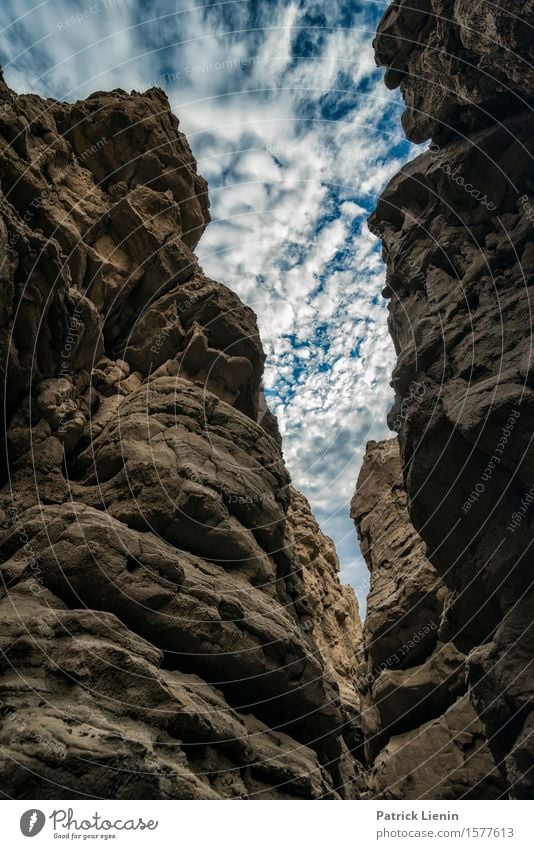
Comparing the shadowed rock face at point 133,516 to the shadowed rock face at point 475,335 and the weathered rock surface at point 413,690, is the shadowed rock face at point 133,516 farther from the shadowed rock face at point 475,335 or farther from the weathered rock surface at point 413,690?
the shadowed rock face at point 475,335

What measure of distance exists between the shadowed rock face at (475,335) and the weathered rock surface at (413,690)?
159 inches

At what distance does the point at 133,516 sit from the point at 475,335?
14956mm

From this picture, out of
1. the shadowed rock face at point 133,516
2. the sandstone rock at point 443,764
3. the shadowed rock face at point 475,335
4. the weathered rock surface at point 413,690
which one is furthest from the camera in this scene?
the weathered rock surface at point 413,690

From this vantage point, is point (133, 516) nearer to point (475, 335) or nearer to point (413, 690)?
point (475, 335)

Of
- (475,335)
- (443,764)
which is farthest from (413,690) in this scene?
(475,335)

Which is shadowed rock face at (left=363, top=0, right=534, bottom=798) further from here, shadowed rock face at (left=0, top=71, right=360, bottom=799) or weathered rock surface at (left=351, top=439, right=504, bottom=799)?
shadowed rock face at (left=0, top=71, right=360, bottom=799)

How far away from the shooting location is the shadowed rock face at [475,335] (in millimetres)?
17906

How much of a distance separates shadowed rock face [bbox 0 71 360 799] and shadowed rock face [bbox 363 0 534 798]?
6509 millimetres

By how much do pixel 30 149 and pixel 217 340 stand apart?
13.6 m

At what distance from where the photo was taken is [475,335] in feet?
68.2

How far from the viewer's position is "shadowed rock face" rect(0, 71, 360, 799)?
37.6ft

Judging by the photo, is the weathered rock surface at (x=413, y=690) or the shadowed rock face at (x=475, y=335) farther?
the weathered rock surface at (x=413, y=690)

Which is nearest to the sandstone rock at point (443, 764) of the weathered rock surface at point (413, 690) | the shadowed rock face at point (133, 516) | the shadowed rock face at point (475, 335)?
the weathered rock surface at point (413, 690)

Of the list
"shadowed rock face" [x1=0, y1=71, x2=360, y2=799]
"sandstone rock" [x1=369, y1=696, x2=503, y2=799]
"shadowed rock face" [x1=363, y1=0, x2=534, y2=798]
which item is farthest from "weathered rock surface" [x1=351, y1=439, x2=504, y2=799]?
"shadowed rock face" [x1=363, y1=0, x2=534, y2=798]
